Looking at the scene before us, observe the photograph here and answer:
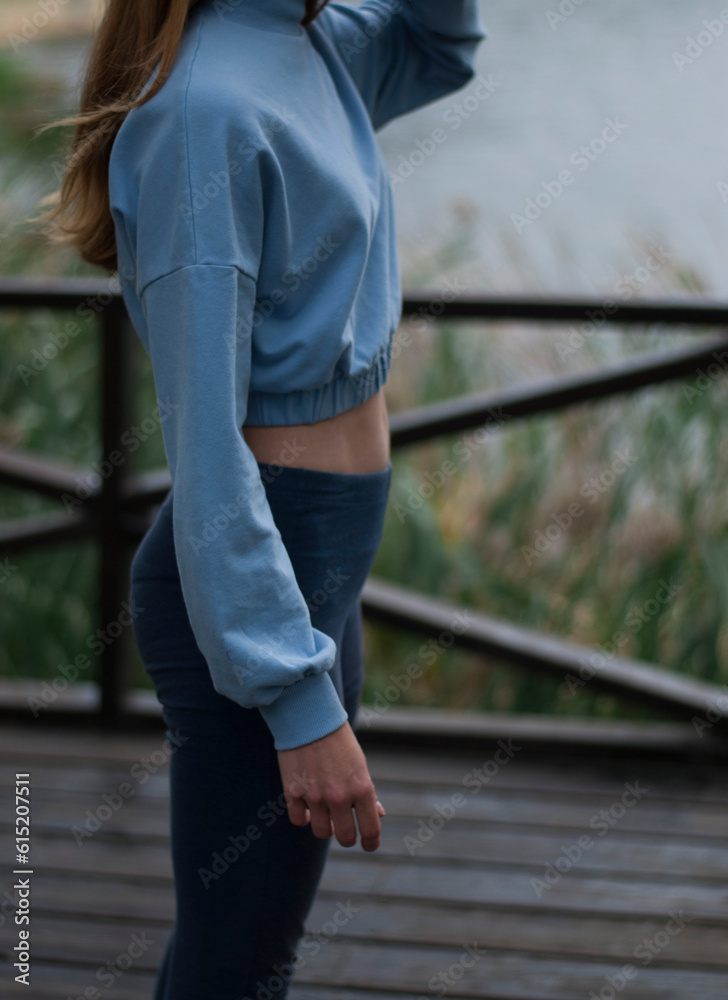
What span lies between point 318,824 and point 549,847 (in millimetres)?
940

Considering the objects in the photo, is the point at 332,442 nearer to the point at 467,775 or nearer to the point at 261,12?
the point at 261,12

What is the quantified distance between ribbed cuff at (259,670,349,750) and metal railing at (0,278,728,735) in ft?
3.56

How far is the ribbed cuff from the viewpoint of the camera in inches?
30.7

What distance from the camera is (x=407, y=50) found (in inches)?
44.3

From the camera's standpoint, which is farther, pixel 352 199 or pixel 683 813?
pixel 683 813

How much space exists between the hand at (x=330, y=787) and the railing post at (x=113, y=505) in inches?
48.6

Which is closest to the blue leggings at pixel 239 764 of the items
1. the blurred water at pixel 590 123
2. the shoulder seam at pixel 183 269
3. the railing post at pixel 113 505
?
the shoulder seam at pixel 183 269

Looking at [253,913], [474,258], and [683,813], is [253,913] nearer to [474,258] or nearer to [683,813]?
[683,813]

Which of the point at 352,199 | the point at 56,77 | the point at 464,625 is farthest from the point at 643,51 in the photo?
the point at 352,199

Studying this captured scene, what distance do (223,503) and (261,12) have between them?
39 cm

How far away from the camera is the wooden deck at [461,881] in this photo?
4.43ft

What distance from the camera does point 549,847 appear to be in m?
1.64

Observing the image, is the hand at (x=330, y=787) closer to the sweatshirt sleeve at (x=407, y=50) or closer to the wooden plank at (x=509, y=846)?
the sweatshirt sleeve at (x=407, y=50)

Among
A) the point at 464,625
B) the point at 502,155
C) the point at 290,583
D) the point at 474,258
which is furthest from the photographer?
the point at 502,155
